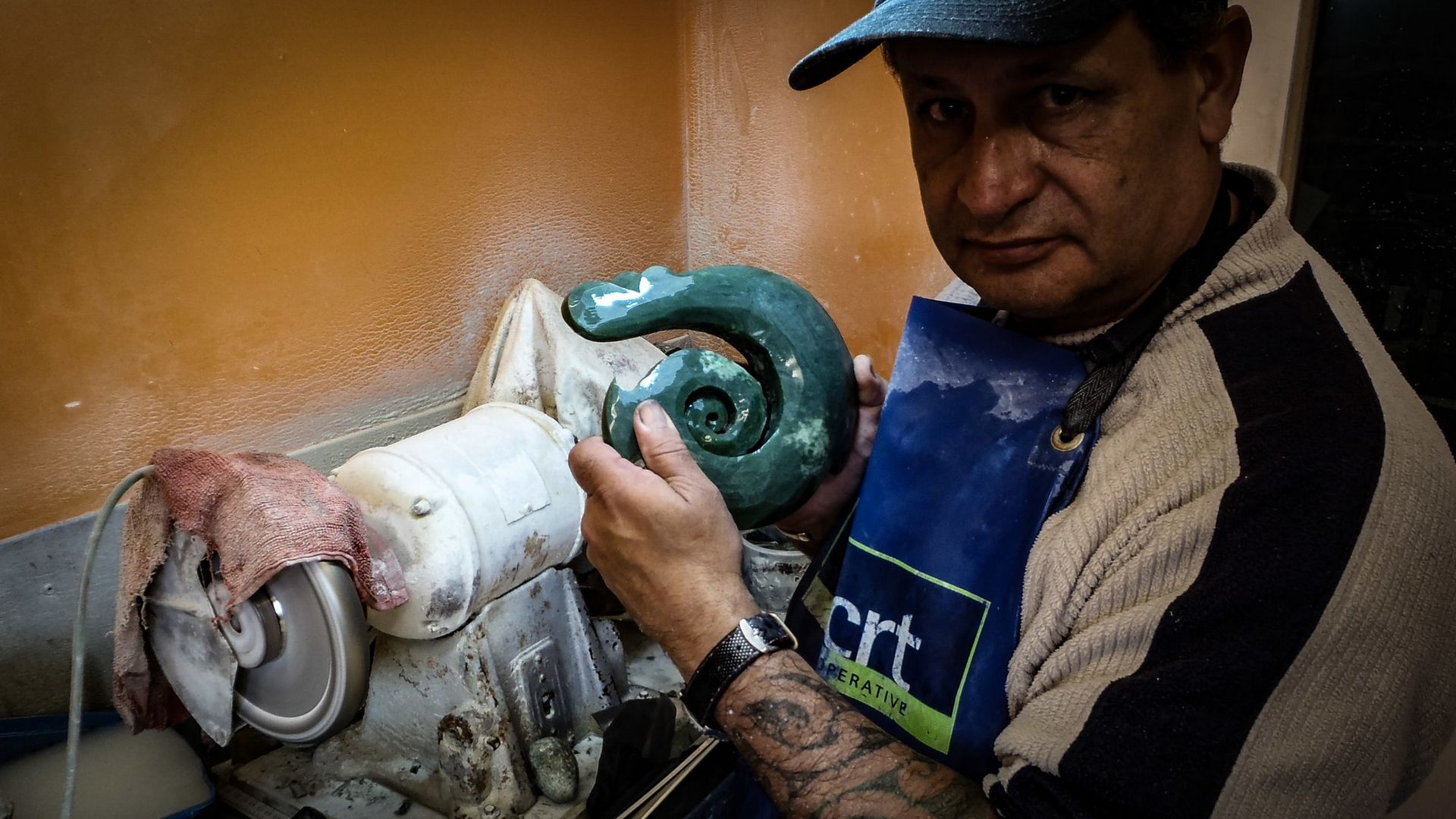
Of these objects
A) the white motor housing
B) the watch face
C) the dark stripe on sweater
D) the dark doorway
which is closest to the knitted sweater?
the dark stripe on sweater

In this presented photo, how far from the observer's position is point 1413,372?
1662 mm

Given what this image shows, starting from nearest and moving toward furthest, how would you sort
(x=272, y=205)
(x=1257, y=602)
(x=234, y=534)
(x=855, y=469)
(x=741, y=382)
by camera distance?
(x=1257, y=602) → (x=741, y=382) → (x=855, y=469) → (x=234, y=534) → (x=272, y=205)

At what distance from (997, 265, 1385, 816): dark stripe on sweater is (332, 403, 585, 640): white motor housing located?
1.25 m

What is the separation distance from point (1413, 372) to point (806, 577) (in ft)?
4.12

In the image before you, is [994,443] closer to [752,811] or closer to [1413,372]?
[752,811]

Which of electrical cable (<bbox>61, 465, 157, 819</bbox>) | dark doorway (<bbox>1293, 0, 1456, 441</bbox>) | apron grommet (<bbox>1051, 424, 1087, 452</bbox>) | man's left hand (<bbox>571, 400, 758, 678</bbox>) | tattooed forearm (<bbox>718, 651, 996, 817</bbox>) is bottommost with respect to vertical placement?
electrical cable (<bbox>61, 465, 157, 819</bbox>)

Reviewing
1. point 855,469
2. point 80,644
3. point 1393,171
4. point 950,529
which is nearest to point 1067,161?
point 950,529

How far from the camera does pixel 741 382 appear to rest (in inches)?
43.7

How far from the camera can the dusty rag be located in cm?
145

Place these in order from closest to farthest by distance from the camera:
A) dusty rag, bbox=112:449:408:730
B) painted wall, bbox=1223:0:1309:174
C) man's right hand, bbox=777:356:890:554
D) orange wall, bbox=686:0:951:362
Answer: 1. man's right hand, bbox=777:356:890:554
2. dusty rag, bbox=112:449:408:730
3. painted wall, bbox=1223:0:1309:174
4. orange wall, bbox=686:0:951:362

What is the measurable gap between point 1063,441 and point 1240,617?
25cm

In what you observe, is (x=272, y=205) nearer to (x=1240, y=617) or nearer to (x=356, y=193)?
(x=356, y=193)

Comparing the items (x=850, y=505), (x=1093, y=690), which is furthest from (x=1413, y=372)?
(x=1093, y=690)

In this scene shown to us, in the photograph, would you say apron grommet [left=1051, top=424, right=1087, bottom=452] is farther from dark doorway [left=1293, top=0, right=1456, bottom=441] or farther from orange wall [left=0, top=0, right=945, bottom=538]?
orange wall [left=0, top=0, right=945, bottom=538]
